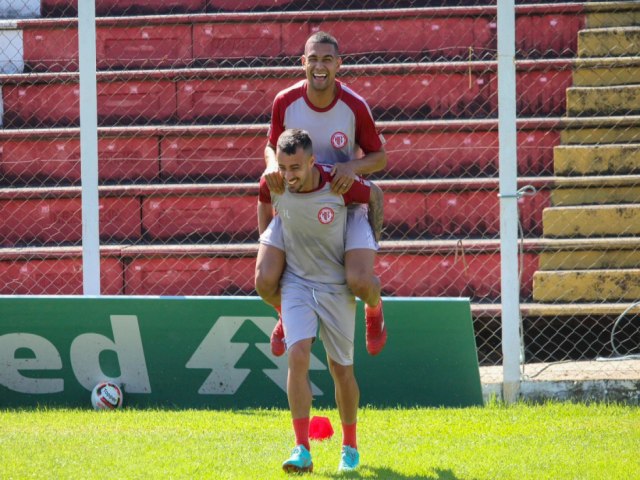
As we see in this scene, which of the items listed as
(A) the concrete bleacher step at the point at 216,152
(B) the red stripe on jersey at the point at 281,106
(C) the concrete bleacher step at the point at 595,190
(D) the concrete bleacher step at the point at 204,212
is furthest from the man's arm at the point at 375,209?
(C) the concrete bleacher step at the point at 595,190

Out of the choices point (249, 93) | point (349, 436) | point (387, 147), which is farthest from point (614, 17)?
point (349, 436)

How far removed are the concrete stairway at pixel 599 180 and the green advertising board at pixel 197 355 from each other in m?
1.54

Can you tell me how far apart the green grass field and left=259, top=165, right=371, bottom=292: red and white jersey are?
90 cm

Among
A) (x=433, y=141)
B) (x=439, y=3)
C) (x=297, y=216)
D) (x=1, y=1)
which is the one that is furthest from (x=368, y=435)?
(x=1, y=1)

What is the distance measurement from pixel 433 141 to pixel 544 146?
942mm

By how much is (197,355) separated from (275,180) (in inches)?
94.7

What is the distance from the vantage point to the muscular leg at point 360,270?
526cm

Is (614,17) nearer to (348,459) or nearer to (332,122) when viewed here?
(332,122)

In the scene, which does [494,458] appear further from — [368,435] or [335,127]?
[335,127]

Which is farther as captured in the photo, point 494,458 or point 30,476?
point 494,458

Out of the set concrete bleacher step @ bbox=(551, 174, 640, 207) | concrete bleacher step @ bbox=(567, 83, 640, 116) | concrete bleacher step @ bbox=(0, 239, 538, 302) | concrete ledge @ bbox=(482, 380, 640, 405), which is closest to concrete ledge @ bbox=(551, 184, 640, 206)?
concrete bleacher step @ bbox=(551, 174, 640, 207)

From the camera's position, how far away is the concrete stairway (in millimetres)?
8609

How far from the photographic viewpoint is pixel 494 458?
5.40m

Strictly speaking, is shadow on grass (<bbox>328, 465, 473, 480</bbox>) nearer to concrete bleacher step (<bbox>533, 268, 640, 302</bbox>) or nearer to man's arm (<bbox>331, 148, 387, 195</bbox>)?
man's arm (<bbox>331, 148, 387, 195</bbox>)
